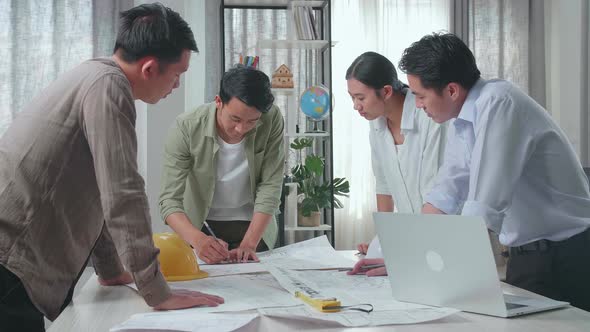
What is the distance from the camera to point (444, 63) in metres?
1.63

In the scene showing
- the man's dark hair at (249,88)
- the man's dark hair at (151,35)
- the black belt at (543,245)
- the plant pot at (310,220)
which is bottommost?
the plant pot at (310,220)

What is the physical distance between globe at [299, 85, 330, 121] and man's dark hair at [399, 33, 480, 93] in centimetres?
268

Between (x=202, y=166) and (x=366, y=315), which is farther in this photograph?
(x=202, y=166)

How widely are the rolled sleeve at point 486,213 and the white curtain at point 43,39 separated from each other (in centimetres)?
418

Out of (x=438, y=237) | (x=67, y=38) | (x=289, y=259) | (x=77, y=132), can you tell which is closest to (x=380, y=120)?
(x=289, y=259)

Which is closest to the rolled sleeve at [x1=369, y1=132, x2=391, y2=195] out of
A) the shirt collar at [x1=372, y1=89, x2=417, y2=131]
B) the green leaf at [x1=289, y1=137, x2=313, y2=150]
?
the shirt collar at [x1=372, y1=89, x2=417, y2=131]

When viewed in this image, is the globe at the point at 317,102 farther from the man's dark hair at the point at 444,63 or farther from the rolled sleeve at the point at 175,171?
the man's dark hair at the point at 444,63

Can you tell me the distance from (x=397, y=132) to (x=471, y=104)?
65 cm

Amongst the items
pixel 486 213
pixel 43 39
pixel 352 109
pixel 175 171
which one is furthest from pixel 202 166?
pixel 43 39

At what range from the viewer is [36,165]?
1230 mm

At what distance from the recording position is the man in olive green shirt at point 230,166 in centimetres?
211

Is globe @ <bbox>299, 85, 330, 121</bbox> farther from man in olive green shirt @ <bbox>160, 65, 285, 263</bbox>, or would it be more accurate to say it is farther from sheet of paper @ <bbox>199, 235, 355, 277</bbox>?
sheet of paper @ <bbox>199, 235, 355, 277</bbox>

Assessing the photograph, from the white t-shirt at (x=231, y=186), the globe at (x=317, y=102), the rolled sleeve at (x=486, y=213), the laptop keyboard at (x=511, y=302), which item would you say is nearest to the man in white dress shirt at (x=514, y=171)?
the rolled sleeve at (x=486, y=213)

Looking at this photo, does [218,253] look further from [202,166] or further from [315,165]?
[315,165]
